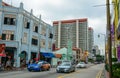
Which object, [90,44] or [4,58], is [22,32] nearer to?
[4,58]

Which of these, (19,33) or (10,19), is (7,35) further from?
(10,19)

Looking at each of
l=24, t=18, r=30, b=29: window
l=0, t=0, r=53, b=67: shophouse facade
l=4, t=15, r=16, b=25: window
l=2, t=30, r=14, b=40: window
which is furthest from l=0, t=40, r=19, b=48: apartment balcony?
l=24, t=18, r=30, b=29: window

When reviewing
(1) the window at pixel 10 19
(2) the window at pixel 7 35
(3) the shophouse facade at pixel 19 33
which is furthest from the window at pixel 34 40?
(2) the window at pixel 7 35

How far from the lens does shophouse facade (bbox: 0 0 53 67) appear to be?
45875 millimetres

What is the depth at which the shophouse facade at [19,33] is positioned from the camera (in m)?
45.9

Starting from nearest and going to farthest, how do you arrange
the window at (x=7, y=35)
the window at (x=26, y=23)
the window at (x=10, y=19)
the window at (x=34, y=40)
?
the window at (x=7, y=35) < the window at (x=10, y=19) < the window at (x=26, y=23) < the window at (x=34, y=40)

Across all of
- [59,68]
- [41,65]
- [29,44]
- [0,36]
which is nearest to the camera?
[59,68]

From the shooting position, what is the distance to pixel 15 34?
1842 inches

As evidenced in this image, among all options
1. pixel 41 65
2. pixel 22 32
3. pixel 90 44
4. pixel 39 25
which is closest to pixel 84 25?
pixel 90 44

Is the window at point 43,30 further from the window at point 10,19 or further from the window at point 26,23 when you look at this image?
the window at point 10,19

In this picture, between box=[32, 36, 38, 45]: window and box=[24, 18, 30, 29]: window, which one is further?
box=[32, 36, 38, 45]: window

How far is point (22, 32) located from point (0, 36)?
240 inches

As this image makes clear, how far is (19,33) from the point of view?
155ft

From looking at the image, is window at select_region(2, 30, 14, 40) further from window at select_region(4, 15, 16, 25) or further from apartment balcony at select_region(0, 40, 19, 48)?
window at select_region(4, 15, 16, 25)
